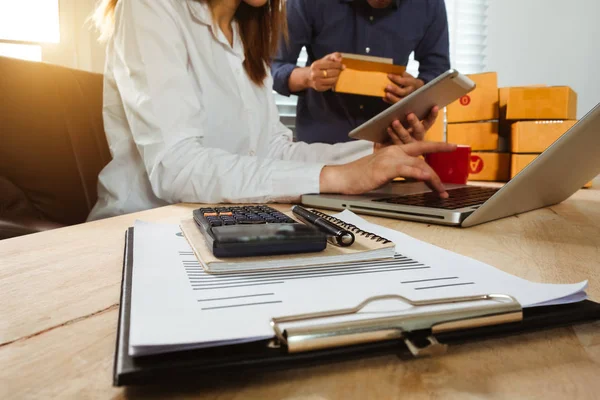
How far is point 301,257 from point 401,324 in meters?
0.12

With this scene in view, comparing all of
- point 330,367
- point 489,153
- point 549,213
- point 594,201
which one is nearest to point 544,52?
point 489,153

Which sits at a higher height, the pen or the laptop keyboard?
the pen

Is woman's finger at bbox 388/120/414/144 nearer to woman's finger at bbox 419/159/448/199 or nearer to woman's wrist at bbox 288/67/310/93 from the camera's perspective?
woman's finger at bbox 419/159/448/199

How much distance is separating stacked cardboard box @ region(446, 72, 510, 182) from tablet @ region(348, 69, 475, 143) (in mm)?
392

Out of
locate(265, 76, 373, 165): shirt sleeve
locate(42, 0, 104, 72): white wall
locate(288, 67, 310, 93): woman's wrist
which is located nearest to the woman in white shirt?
locate(265, 76, 373, 165): shirt sleeve

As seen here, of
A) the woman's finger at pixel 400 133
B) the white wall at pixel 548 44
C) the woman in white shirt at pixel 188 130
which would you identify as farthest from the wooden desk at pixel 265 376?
the white wall at pixel 548 44

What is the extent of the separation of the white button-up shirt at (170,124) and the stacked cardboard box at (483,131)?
76cm

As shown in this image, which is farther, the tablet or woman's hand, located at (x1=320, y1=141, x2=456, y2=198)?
the tablet

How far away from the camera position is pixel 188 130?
0.79 metres

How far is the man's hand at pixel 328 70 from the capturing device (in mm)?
1093

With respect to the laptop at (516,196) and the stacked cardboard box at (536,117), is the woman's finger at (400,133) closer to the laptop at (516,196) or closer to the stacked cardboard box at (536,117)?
the laptop at (516,196)

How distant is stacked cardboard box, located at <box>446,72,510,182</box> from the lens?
134 cm

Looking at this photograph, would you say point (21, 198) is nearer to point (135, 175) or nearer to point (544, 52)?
point (135, 175)

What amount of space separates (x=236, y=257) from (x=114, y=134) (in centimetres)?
73
